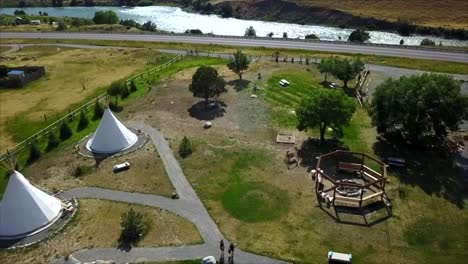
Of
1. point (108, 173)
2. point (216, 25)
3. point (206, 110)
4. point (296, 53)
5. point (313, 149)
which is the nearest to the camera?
point (108, 173)

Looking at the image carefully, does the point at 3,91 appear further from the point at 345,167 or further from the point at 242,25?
the point at 242,25

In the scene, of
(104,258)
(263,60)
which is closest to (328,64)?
(263,60)

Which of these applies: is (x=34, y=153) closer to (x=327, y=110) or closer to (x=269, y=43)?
(x=327, y=110)

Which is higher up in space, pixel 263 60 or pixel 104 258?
pixel 263 60

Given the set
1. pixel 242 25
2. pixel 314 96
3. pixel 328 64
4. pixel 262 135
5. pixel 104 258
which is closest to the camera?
pixel 104 258

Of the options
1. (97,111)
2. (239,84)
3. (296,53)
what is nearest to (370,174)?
(239,84)

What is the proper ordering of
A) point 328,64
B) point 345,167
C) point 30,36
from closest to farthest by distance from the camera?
1. point 345,167
2. point 328,64
3. point 30,36
